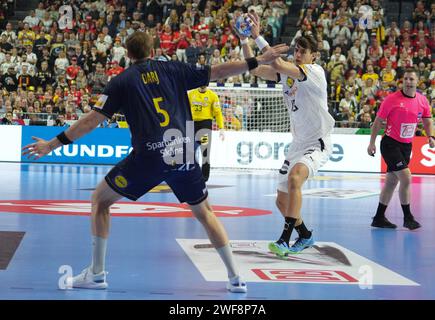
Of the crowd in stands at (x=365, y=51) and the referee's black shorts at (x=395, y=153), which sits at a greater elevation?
the crowd in stands at (x=365, y=51)

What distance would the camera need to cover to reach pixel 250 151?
2408 centimetres

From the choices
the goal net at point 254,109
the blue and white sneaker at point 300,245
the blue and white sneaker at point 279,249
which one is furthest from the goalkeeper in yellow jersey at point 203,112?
the blue and white sneaker at point 279,249

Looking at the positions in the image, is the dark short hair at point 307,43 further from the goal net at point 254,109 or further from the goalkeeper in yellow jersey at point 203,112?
the goal net at point 254,109

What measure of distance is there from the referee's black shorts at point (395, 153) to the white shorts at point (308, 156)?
2613 millimetres

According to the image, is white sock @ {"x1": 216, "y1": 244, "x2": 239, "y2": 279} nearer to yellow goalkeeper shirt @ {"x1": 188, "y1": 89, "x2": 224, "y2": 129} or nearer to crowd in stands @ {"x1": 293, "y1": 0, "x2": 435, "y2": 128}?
yellow goalkeeper shirt @ {"x1": 188, "y1": 89, "x2": 224, "y2": 129}

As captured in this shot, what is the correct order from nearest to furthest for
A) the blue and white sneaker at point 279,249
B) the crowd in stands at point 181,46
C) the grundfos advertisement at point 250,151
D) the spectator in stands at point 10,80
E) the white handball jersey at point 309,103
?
the blue and white sneaker at point 279,249 < the white handball jersey at point 309,103 < the grundfos advertisement at point 250,151 < the crowd in stands at point 181,46 < the spectator in stands at point 10,80

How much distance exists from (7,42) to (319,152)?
21.4 meters

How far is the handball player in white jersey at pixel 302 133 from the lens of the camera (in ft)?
30.7

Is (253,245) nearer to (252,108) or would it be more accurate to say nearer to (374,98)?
(252,108)

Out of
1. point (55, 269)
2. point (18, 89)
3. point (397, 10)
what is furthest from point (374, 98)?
point (55, 269)

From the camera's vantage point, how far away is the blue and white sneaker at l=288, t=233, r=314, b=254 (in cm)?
940

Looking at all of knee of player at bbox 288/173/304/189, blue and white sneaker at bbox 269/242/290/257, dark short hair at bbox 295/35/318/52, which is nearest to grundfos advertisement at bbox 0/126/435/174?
dark short hair at bbox 295/35/318/52

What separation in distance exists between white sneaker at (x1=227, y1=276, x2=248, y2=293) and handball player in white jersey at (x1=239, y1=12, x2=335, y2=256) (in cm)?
202

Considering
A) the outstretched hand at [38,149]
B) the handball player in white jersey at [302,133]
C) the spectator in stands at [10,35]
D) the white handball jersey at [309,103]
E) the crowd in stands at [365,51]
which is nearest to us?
the outstretched hand at [38,149]
